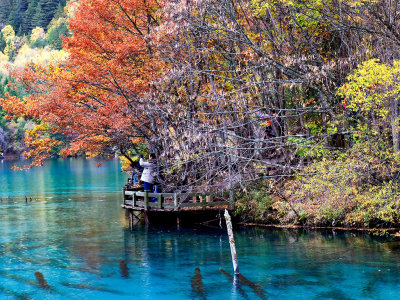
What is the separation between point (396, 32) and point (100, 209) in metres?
18.4

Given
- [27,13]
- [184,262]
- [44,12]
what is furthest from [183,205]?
[27,13]

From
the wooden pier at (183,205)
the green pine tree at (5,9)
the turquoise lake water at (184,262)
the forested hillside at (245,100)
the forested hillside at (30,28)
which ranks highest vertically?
the green pine tree at (5,9)

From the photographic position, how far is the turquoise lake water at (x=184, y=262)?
12.6 meters

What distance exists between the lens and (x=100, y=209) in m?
28.5

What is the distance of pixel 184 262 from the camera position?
51.2 ft

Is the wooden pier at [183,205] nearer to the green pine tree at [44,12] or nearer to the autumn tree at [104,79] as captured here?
the autumn tree at [104,79]

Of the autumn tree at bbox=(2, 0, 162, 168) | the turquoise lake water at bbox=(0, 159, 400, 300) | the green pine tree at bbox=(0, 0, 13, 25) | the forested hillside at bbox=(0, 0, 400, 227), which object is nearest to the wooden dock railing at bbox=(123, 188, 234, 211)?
the forested hillside at bbox=(0, 0, 400, 227)

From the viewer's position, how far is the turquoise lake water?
1259cm

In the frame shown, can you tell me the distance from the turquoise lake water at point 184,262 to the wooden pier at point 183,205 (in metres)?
0.81

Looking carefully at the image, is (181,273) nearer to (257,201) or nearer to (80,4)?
(257,201)

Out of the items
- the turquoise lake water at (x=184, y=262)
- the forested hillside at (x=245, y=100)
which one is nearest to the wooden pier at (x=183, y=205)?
the forested hillside at (x=245, y=100)

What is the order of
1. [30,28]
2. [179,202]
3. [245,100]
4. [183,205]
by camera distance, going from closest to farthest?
[245,100] → [179,202] → [183,205] → [30,28]

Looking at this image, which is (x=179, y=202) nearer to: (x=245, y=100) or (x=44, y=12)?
(x=245, y=100)

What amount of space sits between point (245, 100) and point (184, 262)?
23.5 ft
